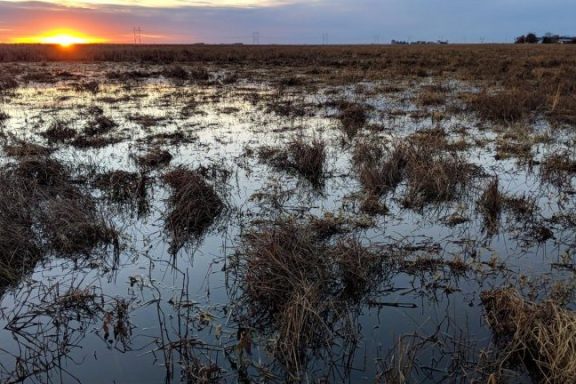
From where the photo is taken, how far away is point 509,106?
1591 centimetres

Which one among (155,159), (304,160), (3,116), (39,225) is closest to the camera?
(39,225)

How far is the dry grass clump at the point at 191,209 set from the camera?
7.66 m

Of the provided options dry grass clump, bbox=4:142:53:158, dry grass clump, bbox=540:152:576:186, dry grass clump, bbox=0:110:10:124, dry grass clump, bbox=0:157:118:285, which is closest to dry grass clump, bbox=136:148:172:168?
dry grass clump, bbox=4:142:53:158

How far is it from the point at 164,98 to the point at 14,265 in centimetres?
1635

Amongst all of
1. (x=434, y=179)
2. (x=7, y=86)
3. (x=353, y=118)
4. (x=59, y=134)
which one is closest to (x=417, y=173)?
(x=434, y=179)

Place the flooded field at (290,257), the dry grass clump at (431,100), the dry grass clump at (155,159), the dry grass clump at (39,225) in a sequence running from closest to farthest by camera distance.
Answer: the flooded field at (290,257) → the dry grass clump at (39,225) → the dry grass clump at (155,159) → the dry grass clump at (431,100)

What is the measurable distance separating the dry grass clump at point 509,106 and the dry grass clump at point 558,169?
4.94 meters

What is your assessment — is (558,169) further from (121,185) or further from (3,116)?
(3,116)

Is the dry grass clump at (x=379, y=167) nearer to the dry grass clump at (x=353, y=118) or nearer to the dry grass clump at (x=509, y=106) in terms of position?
the dry grass clump at (x=353, y=118)

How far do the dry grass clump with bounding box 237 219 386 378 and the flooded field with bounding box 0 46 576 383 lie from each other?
24 millimetres

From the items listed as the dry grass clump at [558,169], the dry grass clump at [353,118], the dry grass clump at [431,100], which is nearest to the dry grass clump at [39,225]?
the dry grass clump at [558,169]

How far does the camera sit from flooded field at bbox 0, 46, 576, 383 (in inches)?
181

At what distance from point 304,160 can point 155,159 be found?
3369 mm

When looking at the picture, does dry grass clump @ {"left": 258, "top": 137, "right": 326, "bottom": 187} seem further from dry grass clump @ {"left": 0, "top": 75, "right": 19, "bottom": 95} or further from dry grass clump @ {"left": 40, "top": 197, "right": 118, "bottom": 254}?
dry grass clump @ {"left": 0, "top": 75, "right": 19, "bottom": 95}
